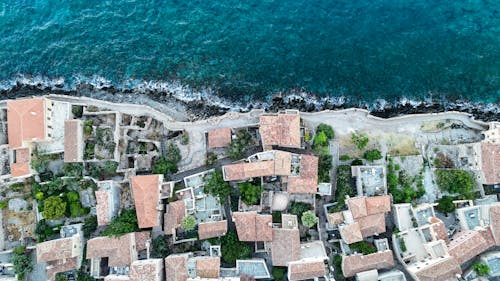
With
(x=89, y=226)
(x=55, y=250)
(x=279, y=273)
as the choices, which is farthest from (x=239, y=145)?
(x=55, y=250)

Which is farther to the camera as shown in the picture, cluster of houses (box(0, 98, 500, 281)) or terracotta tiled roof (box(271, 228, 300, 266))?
terracotta tiled roof (box(271, 228, 300, 266))

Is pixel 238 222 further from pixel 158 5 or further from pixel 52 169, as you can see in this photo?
pixel 158 5

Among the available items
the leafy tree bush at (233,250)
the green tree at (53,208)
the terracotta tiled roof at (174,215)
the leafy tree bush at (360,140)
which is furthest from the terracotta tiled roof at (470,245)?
the green tree at (53,208)

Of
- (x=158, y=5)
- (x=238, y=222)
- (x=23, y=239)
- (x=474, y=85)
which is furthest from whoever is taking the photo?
(x=158, y=5)

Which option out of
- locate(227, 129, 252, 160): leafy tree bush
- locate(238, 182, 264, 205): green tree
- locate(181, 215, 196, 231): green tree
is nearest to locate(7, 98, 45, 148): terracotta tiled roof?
locate(181, 215, 196, 231): green tree

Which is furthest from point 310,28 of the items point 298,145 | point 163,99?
point 163,99

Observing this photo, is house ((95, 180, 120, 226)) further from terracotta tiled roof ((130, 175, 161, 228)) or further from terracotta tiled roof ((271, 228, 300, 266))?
terracotta tiled roof ((271, 228, 300, 266))

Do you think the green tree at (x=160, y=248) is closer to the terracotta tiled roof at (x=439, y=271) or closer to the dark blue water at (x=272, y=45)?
the dark blue water at (x=272, y=45)
